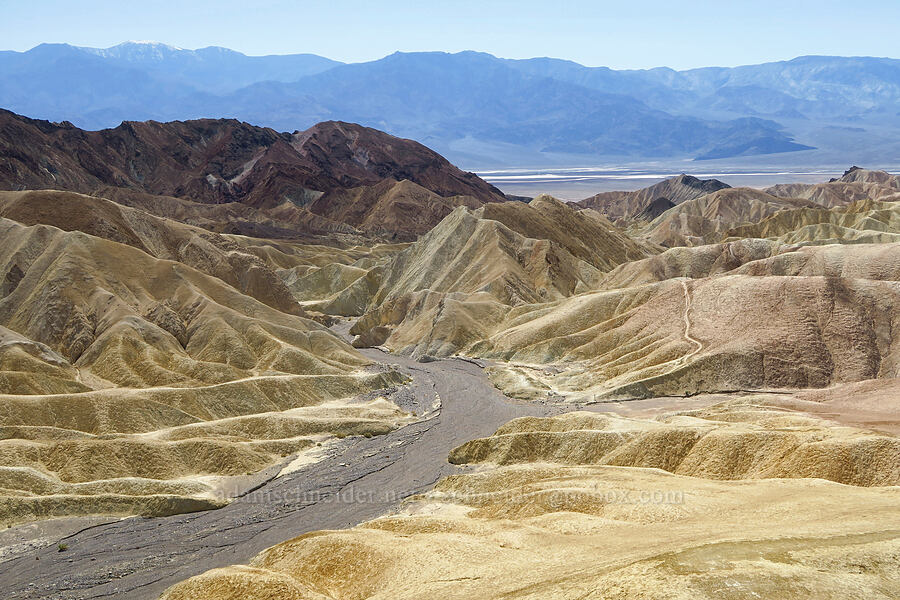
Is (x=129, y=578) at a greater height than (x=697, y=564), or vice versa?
(x=697, y=564)

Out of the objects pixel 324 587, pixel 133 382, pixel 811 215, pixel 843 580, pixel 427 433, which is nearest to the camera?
pixel 843 580

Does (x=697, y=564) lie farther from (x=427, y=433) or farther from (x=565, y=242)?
(x=565, y=242)

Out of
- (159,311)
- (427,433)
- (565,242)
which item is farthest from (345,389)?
(565,242)

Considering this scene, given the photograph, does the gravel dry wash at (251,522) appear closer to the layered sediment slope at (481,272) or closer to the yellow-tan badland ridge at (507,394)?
the yellow-tan badland ridge at (507,394)

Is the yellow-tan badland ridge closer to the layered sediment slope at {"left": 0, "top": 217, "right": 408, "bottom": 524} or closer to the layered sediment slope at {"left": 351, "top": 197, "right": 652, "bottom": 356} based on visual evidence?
the layered sediment slope at {"left": 0, "top": 217, "right": 408, "bottom": 524}

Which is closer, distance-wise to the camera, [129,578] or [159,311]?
[129,578]

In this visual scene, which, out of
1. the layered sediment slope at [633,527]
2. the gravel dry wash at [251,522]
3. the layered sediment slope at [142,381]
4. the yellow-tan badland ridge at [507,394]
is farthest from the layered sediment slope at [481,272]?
the layered sediment slope at [633,527]
